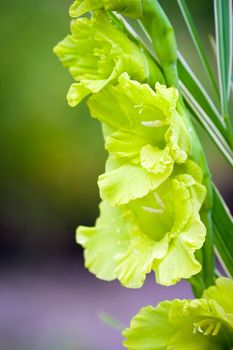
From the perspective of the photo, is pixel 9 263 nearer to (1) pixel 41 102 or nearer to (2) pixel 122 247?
(1) pixel 41 102

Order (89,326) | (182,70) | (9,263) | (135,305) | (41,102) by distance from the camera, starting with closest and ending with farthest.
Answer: (182,70) → (89,326) → (135,305) → (41,102) → (9,263)

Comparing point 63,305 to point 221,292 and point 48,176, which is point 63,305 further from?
point 221,292

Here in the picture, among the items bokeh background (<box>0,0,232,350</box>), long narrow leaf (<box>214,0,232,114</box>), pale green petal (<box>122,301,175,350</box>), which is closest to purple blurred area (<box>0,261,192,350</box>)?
bokeh background (<box>0,0,232,350</box>)

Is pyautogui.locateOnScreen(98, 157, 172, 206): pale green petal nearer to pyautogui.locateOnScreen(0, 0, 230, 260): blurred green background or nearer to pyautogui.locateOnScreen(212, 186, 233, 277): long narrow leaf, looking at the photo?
pyautogui.locateOnScreen(212, 186, 233, 277): long narrow leaf

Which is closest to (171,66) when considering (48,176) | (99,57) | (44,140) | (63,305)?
(99,57)

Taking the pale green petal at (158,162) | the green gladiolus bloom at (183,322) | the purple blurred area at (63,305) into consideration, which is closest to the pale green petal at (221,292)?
the green gladiolus bloom at (183,322)

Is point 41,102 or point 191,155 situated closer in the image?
point 191,155

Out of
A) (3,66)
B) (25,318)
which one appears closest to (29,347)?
(25,318)
